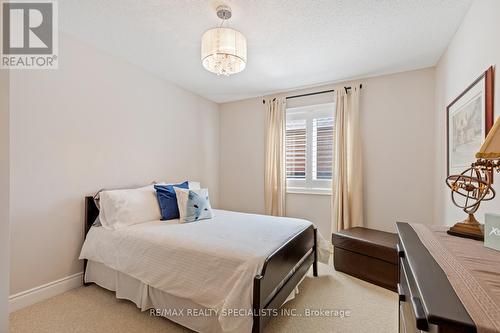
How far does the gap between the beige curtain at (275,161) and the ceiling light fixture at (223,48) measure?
1846mm

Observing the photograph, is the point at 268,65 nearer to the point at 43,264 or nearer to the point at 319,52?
the point at 319,52

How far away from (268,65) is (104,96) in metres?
1.91

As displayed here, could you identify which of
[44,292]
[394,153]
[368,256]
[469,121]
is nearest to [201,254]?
[44,292]

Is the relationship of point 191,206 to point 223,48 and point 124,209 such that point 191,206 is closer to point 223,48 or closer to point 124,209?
point 124,209

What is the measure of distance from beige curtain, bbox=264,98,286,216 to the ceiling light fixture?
185 cm

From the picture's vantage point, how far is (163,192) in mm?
2547

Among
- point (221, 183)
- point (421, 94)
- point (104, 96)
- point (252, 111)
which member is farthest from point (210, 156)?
point (421, 94)

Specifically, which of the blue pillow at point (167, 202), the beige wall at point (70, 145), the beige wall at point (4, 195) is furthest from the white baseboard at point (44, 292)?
the beige wall at point (4, 195)

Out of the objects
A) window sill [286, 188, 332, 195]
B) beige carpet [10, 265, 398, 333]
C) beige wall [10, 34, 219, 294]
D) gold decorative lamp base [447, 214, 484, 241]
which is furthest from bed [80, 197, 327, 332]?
window sill [286, 188, 332, 195]

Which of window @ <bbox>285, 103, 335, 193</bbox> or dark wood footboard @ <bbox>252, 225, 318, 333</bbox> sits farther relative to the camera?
window @ <bbox>285, 103, 335, 193</bbox>

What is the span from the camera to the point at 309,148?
3590mm

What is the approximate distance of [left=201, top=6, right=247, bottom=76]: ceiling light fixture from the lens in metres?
1.75

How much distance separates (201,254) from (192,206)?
0.86m

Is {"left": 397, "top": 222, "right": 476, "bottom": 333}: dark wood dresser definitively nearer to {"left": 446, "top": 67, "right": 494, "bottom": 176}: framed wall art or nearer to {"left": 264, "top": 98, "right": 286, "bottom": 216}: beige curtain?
{"left": 446, "top": 67, "right": 494, "bottom": 176}: framed wall art
